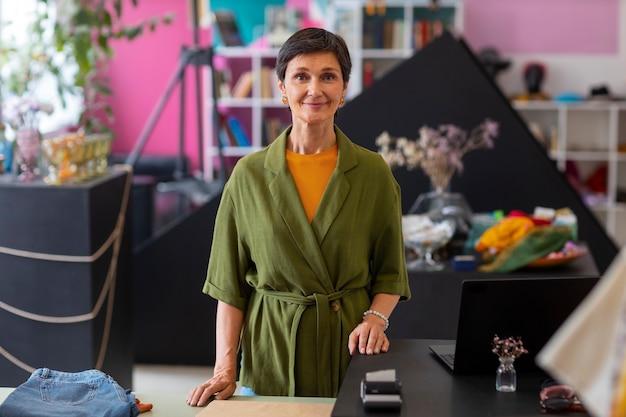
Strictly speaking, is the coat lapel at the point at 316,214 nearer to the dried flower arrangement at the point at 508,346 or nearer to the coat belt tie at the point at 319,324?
the coat belt tie at the point at 319,324

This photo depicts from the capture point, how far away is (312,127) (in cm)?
220

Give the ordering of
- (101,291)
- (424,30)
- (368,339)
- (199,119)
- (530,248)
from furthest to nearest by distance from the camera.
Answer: (424,30)
(199,119)
(101,291)
(530,248)
(368,339)

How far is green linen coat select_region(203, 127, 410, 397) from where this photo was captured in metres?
2.19

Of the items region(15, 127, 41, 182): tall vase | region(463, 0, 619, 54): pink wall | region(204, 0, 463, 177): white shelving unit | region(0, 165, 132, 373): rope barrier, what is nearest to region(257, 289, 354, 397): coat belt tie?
region(0, 165, 132, 373): rope barrier

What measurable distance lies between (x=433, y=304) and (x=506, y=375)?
77.5 inches

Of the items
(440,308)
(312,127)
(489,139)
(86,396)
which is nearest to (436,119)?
(489,139)

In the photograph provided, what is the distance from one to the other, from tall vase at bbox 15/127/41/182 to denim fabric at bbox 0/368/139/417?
1983mm

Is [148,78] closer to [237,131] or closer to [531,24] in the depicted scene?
[237,131]

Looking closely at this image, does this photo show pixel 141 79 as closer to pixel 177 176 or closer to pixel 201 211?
pixel 177 176

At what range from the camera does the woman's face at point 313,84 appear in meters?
2.12

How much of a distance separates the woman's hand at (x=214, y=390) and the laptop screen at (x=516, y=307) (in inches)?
20.8

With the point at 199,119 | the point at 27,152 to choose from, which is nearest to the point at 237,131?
the point at 199,119

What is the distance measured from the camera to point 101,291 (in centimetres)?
389

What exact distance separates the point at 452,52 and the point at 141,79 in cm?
467
